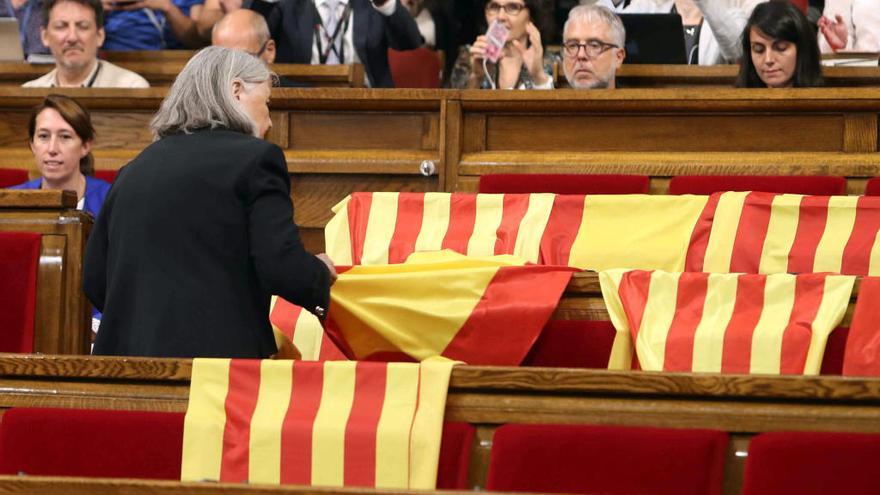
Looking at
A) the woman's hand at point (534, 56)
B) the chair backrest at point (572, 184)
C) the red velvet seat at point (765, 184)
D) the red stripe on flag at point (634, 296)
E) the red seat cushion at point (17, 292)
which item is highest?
the woman's hand at point (534, 56)

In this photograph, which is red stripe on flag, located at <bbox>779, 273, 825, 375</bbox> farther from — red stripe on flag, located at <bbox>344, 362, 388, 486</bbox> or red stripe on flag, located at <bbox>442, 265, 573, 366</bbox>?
red stripe on flag, located at <bbox>344, 362, 388, 486</bbox>

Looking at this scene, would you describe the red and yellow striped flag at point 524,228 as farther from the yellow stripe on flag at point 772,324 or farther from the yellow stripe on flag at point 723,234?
the yellow stripe on flag at point 772,324

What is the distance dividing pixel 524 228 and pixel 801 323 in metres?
→ 0.50

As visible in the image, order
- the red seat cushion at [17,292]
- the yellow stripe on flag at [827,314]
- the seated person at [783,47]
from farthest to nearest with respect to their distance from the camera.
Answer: the seated person at [783,47] < the red seat cushion at [17,292] < the yellow stripe on flag at [827,314]

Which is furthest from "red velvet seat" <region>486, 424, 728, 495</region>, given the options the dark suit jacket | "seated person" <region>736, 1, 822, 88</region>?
the dark suit jacket

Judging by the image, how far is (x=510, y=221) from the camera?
2094mm

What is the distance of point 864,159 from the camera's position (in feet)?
7.83

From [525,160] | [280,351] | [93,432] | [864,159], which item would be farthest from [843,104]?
[93,432]

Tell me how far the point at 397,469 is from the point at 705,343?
65 centimetres

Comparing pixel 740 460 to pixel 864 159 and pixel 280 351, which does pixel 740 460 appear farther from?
pixel 864 159

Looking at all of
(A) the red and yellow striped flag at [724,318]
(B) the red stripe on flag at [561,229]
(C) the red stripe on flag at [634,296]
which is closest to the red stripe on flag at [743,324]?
(A) the red and yellow striped flag at [724,318]

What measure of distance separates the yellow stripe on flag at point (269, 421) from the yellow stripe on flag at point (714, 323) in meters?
0.65

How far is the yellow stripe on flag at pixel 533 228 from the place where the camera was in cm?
206

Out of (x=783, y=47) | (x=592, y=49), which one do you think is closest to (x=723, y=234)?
(x=783, y=47)
